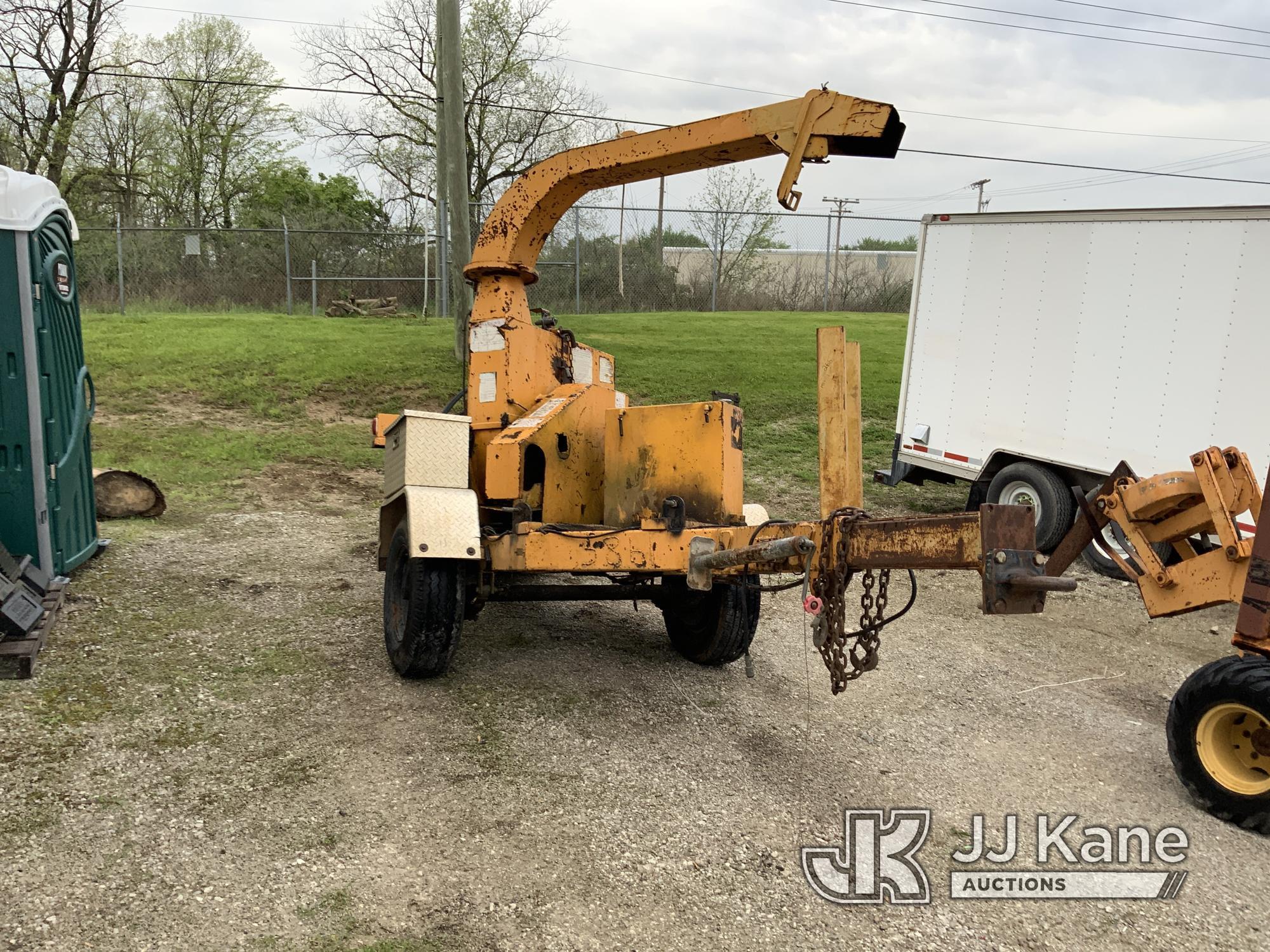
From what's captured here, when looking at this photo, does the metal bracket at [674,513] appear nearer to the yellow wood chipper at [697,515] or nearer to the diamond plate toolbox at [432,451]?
the yellow wood chipper at [697,515]

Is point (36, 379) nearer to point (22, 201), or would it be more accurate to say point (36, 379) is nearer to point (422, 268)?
point (22, 201)

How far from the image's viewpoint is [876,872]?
388cm

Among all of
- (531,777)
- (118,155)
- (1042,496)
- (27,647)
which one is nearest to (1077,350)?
(1042,496)

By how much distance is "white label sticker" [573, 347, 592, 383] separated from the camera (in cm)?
644

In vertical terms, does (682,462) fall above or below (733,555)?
above

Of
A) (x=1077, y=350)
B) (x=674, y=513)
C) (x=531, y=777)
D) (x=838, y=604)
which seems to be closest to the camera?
(x=838, y=604)

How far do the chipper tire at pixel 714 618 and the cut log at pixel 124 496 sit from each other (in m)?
5.41

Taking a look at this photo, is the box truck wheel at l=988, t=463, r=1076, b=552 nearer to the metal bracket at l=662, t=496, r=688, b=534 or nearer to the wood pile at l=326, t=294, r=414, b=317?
the metal bracket at l=662, t=496, r=688, b=534

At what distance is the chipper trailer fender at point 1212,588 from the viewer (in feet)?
13.9

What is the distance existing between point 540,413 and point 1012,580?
3229 millimetres

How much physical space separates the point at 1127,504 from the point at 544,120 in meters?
26.5

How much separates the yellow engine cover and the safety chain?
1.05m

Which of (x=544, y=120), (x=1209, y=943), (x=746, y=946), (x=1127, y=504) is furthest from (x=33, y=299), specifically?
(x=544, y=120)

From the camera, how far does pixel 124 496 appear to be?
8.83 meters
